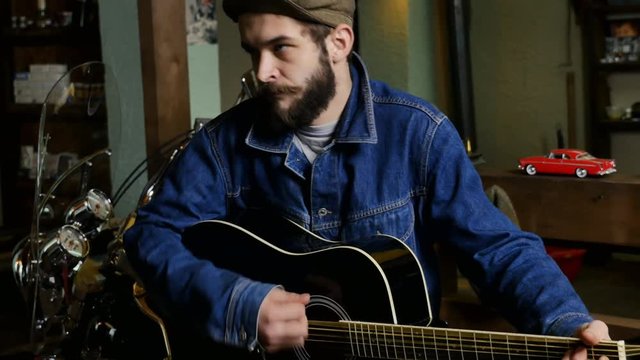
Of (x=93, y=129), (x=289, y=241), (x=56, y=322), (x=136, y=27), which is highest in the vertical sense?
(x=136, y=27)

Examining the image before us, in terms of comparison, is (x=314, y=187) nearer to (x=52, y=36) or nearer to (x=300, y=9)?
(x=300, y=9)

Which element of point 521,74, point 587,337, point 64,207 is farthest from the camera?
point 521,74

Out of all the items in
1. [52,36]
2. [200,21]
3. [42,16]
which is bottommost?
[200,21]

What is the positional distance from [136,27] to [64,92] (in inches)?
24.8

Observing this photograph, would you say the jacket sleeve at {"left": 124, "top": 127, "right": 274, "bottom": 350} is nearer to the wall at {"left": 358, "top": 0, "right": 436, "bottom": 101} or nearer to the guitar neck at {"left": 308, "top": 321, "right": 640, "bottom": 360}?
the guitar neck at {"left": 308, "top": 321, "right": 640, "bottom": 360}

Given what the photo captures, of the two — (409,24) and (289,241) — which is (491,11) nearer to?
(409,24)

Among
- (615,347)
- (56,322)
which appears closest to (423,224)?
(615,347)

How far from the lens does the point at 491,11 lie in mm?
5680

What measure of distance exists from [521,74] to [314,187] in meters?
3.95

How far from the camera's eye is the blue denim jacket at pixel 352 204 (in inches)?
67.2

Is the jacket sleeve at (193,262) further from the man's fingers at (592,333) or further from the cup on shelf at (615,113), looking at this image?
the cup on shelf at (615,113)

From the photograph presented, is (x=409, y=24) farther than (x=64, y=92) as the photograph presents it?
Yes

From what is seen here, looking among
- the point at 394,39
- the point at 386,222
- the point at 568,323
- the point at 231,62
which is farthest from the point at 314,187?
the point at 231,62

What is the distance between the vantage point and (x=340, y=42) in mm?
1866
